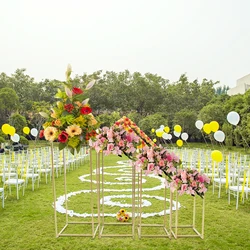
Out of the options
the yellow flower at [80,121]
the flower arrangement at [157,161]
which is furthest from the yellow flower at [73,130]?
the flower arrangement at [157,161]

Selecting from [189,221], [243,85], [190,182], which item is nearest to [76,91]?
[190,182]

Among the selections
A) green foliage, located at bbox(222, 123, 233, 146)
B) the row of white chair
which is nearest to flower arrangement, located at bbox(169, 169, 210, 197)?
→ the row of white chair

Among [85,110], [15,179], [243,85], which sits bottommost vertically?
[15,179]

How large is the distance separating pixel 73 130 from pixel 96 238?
79.2 inches

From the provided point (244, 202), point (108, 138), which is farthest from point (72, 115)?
point (244, 202)

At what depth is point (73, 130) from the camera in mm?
4406

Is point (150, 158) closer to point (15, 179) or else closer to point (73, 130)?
point (73, 130)

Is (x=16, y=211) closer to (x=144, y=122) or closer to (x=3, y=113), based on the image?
(x=144, y=122)

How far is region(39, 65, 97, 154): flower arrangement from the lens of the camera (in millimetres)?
4438

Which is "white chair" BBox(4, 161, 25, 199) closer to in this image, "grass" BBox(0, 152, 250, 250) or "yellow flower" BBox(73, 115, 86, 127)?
"grass" BBox(0, 152, 250, 250)

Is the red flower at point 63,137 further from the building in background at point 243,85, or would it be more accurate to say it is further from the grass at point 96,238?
the building in background at point 243,85

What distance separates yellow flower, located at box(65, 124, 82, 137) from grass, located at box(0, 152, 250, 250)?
181cm

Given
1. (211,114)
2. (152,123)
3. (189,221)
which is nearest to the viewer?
(189,221)

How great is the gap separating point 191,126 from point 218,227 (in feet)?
78.4
